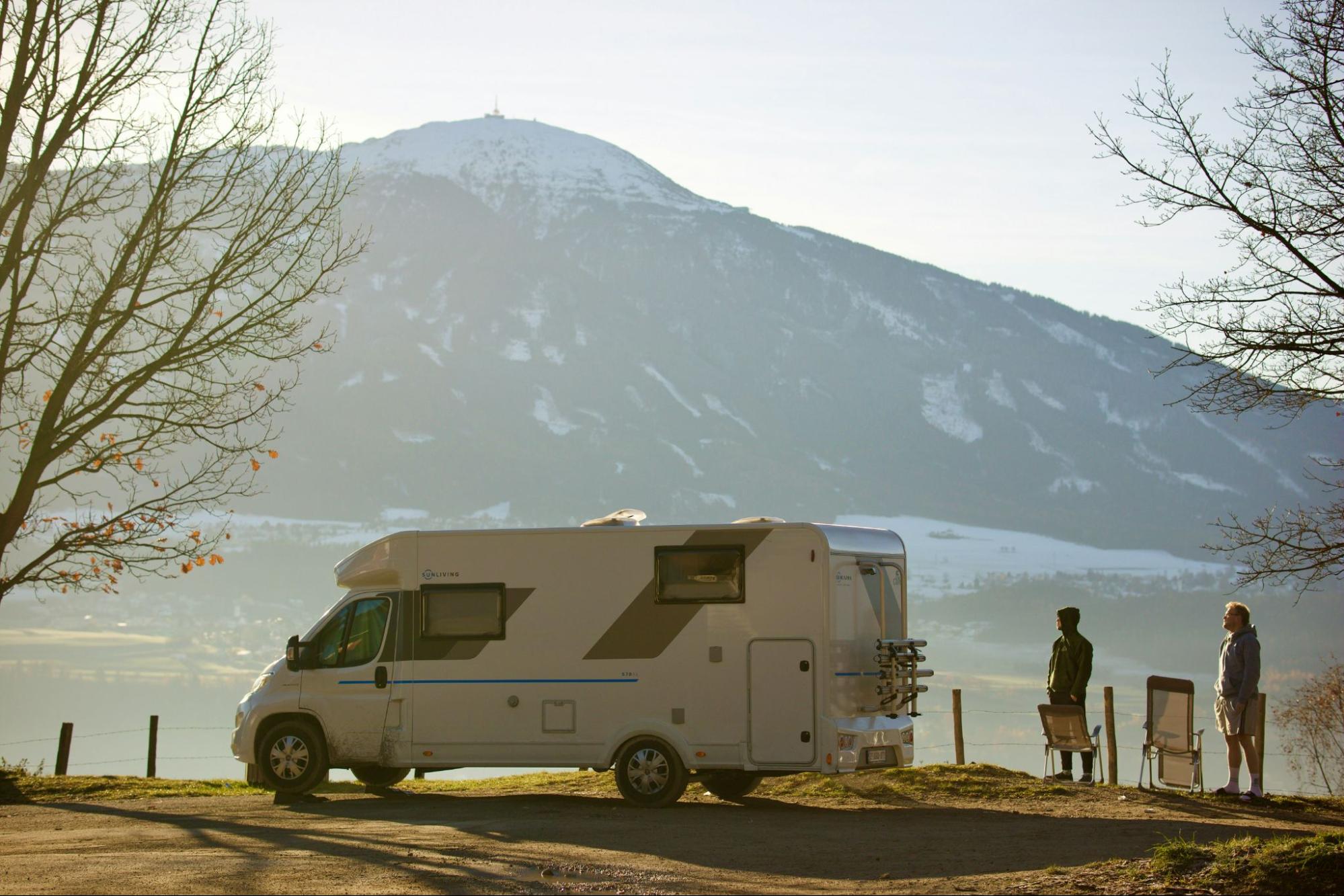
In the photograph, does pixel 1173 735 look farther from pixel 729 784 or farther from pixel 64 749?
pixel 64 749

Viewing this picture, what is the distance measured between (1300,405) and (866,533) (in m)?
4.15

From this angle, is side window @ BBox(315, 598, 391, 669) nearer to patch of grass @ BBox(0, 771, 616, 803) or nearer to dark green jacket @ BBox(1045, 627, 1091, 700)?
patch of grass @ BBox(0, 771, 616, 803)

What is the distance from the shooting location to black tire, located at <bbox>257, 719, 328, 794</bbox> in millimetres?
15078

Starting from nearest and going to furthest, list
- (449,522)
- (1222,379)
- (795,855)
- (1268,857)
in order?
(1268,857) < (795,855) < (1222,379) < (449,522)

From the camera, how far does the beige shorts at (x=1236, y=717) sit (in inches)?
562

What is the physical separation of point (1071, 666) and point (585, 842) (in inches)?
264

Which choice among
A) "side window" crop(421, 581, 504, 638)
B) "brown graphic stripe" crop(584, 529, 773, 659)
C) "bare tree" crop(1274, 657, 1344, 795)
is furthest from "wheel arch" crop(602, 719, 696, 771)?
"bare tree" crop(1274, 657, 1344, 795)

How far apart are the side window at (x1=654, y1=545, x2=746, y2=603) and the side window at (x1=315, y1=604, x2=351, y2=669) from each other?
132 inches

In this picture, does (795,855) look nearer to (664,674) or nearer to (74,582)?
(664,674)

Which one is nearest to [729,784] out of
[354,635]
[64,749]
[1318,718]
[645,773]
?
[645,773]

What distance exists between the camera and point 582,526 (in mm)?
14547

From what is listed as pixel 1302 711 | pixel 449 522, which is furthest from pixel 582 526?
pixel 449 522

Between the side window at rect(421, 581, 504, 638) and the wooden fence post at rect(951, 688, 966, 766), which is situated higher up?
the side window at rect(421, 581, 504, 638)

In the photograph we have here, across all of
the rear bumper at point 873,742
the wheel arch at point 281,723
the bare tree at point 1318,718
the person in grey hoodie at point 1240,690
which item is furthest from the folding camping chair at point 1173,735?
the bare tree at point 1318,718
